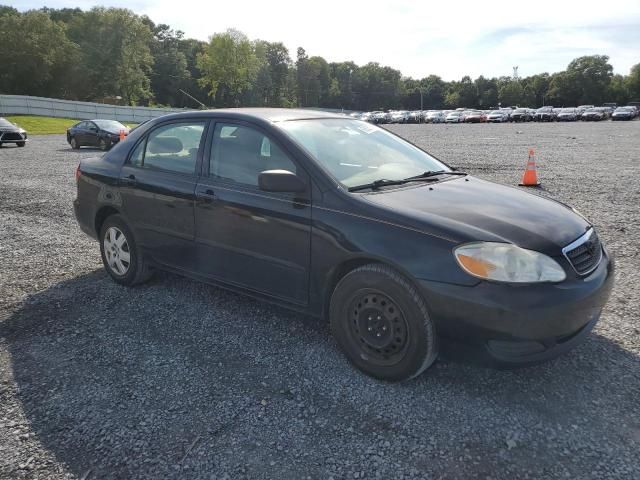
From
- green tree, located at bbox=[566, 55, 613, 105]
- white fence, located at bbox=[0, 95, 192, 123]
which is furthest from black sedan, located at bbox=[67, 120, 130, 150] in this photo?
green tree, located at bbox=[566, 55, 613, 105]

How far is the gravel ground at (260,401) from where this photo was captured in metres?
2.53

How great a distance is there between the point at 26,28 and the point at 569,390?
77.5 meters

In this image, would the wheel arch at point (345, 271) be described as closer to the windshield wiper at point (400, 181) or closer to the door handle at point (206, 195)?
the windshield wiper at point (400, 181)

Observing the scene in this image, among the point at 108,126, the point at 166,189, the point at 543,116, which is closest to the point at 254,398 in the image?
the point at 166,189

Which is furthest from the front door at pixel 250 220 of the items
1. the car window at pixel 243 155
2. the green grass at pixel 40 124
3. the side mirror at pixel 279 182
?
the green grass at pixel 40 124

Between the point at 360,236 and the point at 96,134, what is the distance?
20916 millimetres

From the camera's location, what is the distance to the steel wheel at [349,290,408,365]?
10.0 feet

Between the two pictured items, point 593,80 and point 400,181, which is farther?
point 593,80

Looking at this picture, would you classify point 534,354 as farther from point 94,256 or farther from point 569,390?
point 94,256

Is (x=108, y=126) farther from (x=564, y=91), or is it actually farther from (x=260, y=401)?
(x=564, y=91)

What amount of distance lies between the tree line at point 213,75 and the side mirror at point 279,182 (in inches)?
1828

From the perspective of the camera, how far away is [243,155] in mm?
3934

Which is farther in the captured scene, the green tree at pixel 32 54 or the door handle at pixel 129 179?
the green tree at pixel 32 54

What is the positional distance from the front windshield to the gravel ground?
1.28 meters
